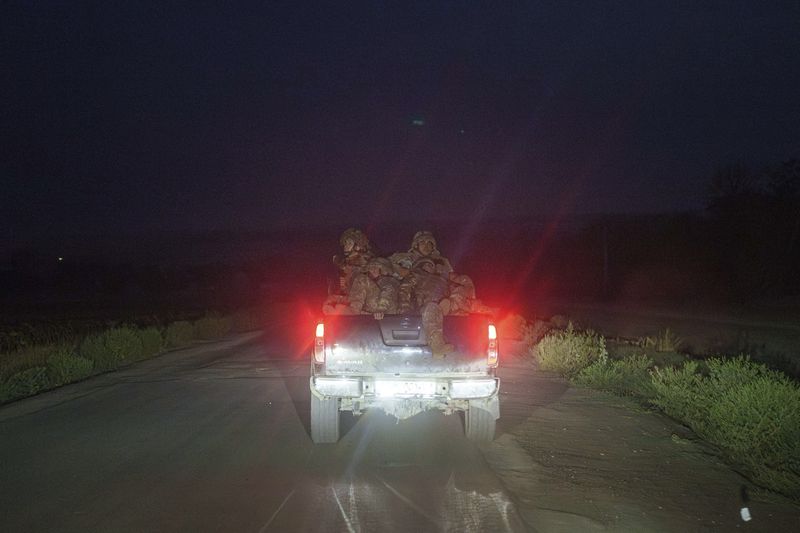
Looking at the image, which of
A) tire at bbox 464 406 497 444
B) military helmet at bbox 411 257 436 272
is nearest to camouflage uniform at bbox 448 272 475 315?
military helmet at bbox 411 257 436 272

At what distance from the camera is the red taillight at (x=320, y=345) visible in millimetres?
8992

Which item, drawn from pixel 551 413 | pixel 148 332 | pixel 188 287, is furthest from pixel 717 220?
pixel 188 287

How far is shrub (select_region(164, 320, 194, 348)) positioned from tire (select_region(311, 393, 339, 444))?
1795 centimetres

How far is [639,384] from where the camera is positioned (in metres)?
13.7

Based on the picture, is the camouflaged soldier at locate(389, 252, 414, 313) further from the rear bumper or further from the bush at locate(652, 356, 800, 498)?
the bush at locate(652, 356, 800, 498)

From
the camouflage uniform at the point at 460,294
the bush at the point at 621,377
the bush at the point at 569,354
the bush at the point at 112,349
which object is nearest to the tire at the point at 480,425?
the camouflage uniform at the point at 460,294

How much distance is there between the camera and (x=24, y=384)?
15.0m

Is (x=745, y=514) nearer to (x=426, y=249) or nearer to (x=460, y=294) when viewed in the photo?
(x=460, y=294)

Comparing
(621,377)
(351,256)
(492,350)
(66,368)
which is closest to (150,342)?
(66,368)

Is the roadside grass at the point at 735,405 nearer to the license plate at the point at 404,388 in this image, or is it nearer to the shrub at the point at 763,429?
the shrub at the point at 763,429

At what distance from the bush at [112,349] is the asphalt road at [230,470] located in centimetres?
566

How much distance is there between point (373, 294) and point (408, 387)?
1.19 metres

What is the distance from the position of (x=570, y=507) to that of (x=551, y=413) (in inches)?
200

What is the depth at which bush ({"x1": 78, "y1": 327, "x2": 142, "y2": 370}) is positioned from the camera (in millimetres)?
19609
